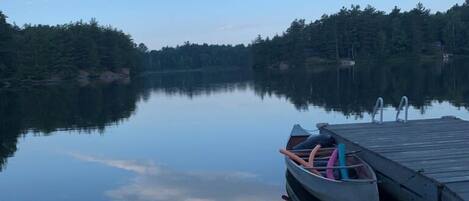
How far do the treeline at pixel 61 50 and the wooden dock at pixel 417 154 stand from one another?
2865 inches

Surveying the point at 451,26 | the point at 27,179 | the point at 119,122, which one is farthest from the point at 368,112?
the point at 451,26

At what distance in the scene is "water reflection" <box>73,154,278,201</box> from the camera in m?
12.8

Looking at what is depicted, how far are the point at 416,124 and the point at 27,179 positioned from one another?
1126cm

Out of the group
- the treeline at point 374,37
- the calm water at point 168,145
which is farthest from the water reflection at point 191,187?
the treeline at point 374,37

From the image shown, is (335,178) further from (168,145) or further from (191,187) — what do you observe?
(168,145)

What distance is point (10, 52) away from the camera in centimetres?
8112

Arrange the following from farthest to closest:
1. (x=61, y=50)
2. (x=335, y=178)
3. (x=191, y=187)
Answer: (x=61, y=50) < (x=191, y=187) < (x=335, y=178)

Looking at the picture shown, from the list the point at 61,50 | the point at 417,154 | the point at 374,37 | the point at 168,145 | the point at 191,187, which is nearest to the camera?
the point at 417,154

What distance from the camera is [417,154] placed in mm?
11164

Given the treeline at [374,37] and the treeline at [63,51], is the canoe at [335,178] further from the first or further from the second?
the treeline at [374,37]

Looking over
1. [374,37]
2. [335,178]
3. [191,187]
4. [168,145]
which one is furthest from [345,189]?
[374,37]

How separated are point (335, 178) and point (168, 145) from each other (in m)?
10.4

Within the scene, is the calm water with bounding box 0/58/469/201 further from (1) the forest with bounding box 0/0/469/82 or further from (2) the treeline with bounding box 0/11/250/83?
(1) the forest with bounding box 0/0/469/82

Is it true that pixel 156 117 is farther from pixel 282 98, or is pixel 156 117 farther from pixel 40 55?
pixel 40 55
